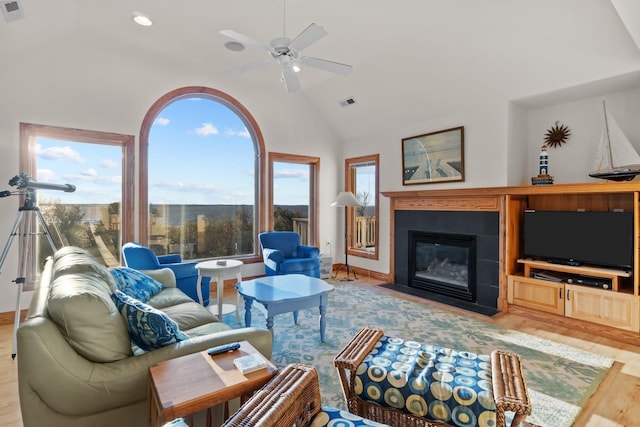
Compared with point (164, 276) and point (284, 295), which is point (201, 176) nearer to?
point (164, 276)

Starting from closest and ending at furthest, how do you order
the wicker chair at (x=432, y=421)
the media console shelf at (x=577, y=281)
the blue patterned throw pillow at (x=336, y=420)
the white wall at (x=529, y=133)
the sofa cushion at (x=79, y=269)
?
the blue patterned throw pillow at (x=336, y=420) < the wicker chair at (x=432, y=421) < the sofa cushion at (x=79, y=269) < the media console shelf at (x=577, y=281) < the white wall at (x=529, y=133)

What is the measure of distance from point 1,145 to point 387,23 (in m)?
4.42

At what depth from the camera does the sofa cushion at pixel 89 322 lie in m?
1.35

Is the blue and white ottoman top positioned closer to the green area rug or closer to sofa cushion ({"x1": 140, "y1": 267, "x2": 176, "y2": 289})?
the green area rug

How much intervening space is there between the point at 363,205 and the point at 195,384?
206 inches

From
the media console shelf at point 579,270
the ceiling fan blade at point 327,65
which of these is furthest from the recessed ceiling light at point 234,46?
the media console shelf at point 579,270

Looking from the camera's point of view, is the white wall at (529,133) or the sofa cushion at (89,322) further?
the white wall at (529,133)

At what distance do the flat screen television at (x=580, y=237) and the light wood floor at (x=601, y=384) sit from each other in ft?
2.59

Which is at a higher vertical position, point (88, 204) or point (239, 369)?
point (88, 204)

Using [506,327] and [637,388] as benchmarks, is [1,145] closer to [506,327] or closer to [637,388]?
[506,327]

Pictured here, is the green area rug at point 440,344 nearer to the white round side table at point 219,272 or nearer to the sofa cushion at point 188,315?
the white round side table at point 219,272

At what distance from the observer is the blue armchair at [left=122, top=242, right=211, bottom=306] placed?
346 cm

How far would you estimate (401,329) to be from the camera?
→ 3379mm

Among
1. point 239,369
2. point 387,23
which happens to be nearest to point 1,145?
point 239,369
